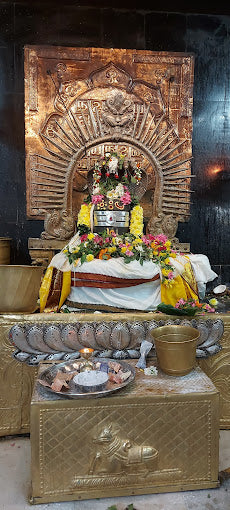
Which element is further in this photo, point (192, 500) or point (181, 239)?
point (181, 239)

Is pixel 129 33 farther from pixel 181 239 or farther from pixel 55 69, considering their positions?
pixel 181 239

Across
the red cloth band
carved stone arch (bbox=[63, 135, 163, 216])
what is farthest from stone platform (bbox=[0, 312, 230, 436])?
carved stone arch (bbox=[63, 135, 163, 216])

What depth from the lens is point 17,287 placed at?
3168 mm

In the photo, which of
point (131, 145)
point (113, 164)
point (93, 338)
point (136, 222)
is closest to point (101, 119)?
point (131, 145)

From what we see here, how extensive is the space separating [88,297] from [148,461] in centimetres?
210

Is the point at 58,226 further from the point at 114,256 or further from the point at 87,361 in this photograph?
the point at 87,361

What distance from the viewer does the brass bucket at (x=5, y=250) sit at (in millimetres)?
5465

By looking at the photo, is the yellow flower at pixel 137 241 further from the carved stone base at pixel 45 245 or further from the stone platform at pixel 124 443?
the stone platform at pixel 124 443

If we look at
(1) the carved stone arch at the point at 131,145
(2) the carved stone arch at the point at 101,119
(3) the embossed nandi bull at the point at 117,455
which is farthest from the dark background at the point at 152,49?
(3) the embossed nandi bull at the point at 117,455

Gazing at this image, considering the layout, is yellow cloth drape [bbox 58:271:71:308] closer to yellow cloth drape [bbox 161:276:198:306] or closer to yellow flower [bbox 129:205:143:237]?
yellow cloth drape [bbox 161:276:198:306]

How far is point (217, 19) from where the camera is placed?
6.05m

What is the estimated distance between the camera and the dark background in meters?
5.70

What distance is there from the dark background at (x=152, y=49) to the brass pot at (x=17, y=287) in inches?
110

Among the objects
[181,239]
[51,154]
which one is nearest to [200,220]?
[181,239]
